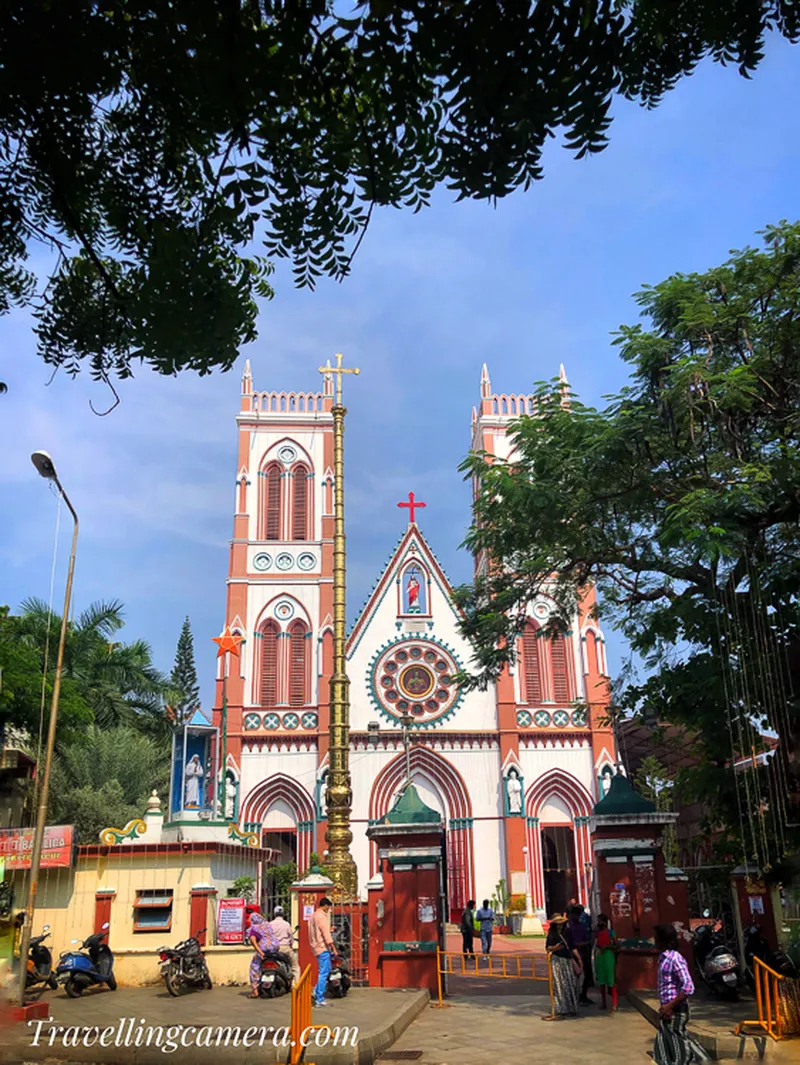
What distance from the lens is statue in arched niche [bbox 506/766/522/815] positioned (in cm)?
2705

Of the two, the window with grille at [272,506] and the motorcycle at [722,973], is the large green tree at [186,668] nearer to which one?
the window with grille at [272,506]

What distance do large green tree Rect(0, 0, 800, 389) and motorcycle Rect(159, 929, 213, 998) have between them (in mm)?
9363

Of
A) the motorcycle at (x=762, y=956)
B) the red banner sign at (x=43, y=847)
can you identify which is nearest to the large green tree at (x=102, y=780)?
the red banner sign at (x=43, y=847)

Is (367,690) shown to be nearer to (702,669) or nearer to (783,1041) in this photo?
(702,669)

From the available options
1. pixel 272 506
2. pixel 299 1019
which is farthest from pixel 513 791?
pixel 299 1019

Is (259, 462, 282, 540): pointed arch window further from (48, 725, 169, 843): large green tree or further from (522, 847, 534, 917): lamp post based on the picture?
(522, 847, 534, 917): lamp post

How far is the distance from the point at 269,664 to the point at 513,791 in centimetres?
834

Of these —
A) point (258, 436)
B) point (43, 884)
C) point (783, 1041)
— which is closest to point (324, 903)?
point (783, 1041)

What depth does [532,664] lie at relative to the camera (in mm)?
29578

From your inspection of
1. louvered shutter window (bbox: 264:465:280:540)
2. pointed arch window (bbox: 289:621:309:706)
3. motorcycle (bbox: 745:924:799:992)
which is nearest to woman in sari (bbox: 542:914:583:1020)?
motorcycle (bbox: 745:924:799:992)

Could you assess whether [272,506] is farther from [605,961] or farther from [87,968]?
[605,961]

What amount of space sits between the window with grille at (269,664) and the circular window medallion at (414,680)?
117 inches

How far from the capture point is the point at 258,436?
31.7 meters

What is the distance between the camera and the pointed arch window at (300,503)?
30.6 m
